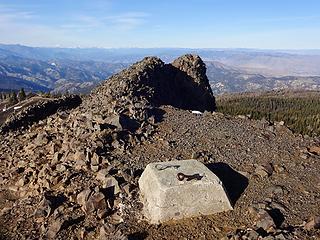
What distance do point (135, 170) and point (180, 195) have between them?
5.24 meters

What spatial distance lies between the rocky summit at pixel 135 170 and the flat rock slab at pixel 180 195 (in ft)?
1.44

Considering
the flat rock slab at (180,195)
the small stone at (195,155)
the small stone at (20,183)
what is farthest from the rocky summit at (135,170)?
the flat rock slab at (180,195)

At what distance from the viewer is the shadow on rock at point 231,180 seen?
24.4m

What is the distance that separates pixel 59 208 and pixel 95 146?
6.43 meters

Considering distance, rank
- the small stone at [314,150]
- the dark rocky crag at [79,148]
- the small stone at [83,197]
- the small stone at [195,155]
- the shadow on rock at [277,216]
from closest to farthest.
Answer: the shadow on rock at [277,216] → the small stone at [83,197] → the dark rocky crag at [79,148] → the small stone at [195,155] → the small stone at [314,150]

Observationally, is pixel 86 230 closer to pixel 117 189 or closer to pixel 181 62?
pixel 117 189

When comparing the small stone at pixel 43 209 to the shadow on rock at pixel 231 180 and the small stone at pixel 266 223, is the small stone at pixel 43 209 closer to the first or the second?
the shadow on rock at pixel 231 180

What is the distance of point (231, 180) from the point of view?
1028 inches

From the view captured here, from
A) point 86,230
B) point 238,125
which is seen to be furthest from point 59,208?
point 238,125

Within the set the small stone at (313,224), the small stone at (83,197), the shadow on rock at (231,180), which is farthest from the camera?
the shadow on rock at (231,180)

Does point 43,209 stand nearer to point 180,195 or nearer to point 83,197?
point 83,197

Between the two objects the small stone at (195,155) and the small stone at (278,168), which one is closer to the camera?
the small stone at (278,168)

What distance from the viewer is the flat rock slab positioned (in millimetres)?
21844

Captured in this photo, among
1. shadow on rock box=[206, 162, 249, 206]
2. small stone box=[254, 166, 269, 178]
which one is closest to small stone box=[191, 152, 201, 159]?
shadow on rock box=[206, 162, 249, 206]
